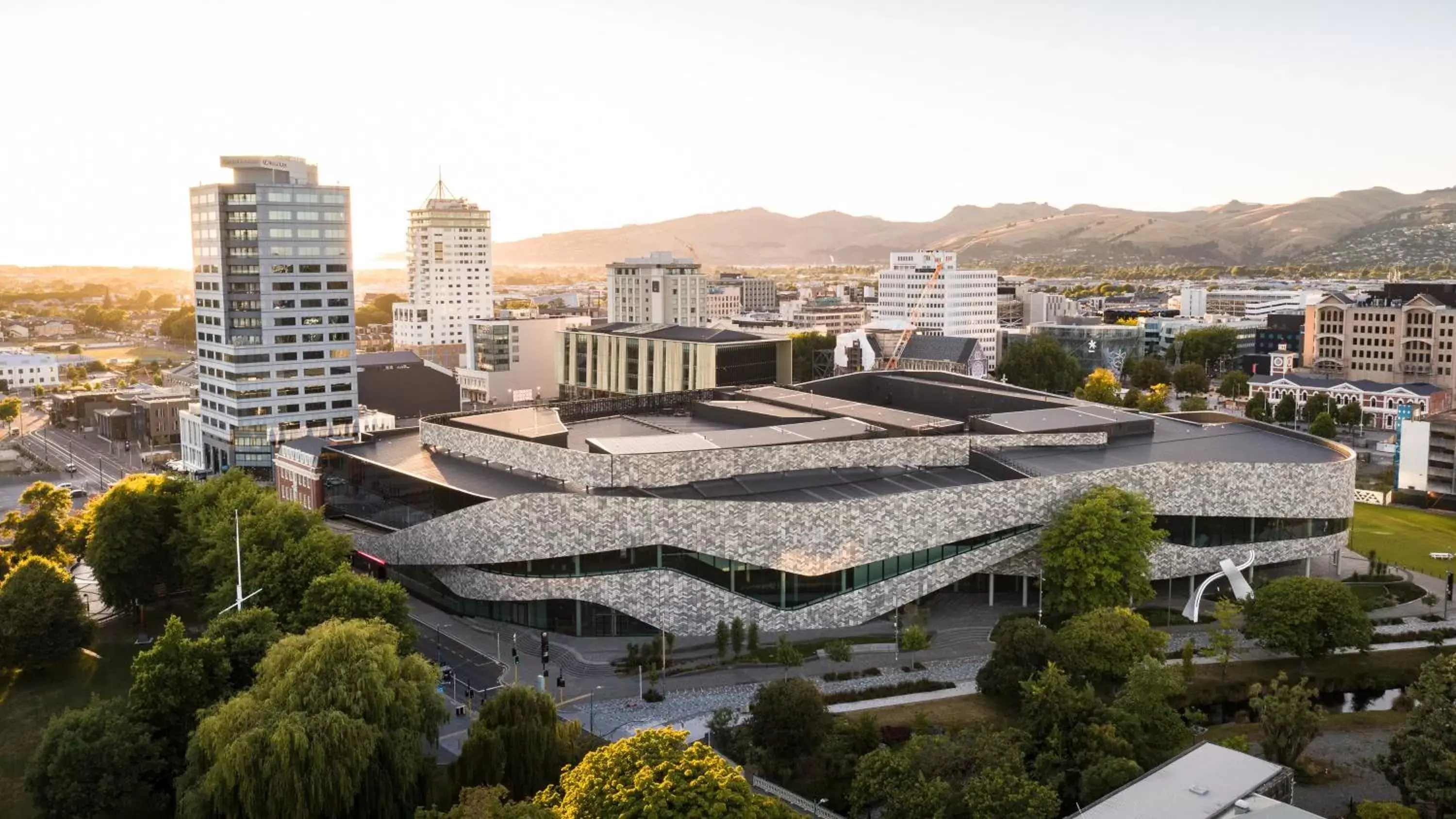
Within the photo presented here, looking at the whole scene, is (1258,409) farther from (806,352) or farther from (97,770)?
(97,770)

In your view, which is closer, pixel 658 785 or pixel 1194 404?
pixel 658 785

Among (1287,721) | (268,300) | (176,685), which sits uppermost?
(268,300)

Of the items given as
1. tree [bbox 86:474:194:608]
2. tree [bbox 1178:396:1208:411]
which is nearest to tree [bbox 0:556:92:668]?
tree [bbox 86:474:194:608]

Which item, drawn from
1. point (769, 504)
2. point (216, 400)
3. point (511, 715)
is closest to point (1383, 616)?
point (769, 504)

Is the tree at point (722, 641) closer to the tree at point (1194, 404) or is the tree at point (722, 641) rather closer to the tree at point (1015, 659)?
the tree at point (1015, 659)

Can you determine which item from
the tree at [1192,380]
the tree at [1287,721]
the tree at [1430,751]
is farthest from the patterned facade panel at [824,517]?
the tree at [1192,380]

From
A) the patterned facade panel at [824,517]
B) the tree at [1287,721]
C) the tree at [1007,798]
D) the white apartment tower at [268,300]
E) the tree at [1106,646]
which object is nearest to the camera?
the tree at [1007,798]

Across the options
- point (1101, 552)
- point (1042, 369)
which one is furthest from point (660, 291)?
point (1101, 552)
